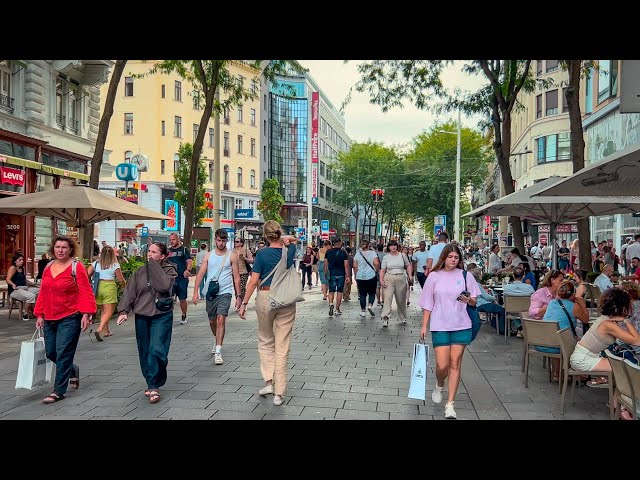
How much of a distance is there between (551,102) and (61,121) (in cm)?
2968

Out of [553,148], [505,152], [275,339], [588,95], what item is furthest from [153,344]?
[553,148]

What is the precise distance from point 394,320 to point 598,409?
7.36 m

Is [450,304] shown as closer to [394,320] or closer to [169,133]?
[394,320]

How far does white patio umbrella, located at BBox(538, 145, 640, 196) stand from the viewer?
5331 millimetres

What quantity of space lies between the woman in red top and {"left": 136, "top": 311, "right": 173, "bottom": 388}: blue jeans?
56 cm

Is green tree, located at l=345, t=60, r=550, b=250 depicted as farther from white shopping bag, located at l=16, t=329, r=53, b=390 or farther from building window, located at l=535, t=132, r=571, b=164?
building window, located at l=535, t=132, r=571, b=164

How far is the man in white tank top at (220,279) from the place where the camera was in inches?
330

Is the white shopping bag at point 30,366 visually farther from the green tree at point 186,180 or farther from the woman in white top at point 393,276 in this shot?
the green tree at point 186,180

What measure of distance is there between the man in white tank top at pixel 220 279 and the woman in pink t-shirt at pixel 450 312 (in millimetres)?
3139

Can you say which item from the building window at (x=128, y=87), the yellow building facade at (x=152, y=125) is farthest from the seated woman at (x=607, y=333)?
the building window at (x=128, y=87)

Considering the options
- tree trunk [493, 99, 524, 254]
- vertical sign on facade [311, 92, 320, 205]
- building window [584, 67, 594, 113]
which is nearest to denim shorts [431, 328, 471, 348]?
tree trunk [493, 99, 524, 254]

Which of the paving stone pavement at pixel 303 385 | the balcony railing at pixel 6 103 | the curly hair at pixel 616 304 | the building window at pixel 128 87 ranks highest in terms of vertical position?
the building window at pixel 128 87

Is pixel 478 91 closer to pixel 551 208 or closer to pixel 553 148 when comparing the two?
pixel 551 208
